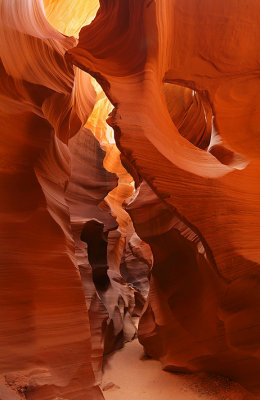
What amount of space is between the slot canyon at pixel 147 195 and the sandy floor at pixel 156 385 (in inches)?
1.0

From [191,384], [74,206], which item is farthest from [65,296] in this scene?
[74,206]

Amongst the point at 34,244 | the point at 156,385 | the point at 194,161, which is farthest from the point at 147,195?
the point at 156,385

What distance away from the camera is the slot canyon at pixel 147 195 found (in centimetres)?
312

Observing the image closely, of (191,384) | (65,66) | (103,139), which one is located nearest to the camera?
(65,66)

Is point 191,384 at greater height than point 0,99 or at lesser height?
lesser

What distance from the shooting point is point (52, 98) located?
3787 mm

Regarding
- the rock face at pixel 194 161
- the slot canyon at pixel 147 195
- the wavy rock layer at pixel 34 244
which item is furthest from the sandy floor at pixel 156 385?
the wavy rock layer at pixel 34 244

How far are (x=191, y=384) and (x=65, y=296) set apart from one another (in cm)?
247

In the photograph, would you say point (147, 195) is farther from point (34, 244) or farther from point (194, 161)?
point (34, 244)

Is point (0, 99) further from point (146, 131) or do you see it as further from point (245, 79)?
point (245, 79)

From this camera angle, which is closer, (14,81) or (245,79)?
(14,81)

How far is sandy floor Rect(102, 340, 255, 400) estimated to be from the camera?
4332 mm

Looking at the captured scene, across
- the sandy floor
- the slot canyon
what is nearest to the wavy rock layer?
the slot canyon

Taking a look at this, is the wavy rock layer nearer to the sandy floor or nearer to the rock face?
the rock face
